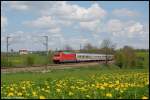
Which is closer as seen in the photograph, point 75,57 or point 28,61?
point 28,61

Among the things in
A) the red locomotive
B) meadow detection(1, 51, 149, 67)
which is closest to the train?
the red locomotive

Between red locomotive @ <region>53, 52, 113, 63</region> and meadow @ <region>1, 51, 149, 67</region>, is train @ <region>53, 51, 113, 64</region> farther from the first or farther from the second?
meadow @ <region>1, 51, 149, 67</region>

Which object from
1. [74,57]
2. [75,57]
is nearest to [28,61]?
[74,57]

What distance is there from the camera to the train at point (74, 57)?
263 ft

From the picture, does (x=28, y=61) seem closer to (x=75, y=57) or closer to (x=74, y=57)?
(x=74, y=57)

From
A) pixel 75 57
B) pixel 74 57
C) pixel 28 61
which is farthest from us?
pixel 75 57

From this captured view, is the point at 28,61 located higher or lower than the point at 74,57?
lower

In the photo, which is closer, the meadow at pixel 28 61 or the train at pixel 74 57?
the meadow at pixel 28 61

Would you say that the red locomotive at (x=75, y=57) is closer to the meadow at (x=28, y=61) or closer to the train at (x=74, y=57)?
the train at (x=74, y=57)

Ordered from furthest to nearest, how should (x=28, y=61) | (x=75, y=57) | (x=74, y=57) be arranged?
1. (x=75, y=57)
2. (x=74, y=57)
3. (x=28, y=61)

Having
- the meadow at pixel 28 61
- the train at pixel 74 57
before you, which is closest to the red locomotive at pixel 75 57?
the train at pixel 74 57

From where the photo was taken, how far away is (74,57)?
85.2 metres

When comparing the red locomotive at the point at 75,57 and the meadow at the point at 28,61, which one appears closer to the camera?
the meadow at the point at 28,61

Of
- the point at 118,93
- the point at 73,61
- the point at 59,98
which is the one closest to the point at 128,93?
the point at 118,93
